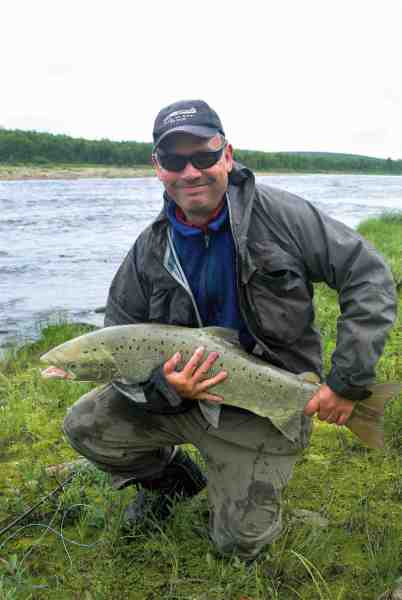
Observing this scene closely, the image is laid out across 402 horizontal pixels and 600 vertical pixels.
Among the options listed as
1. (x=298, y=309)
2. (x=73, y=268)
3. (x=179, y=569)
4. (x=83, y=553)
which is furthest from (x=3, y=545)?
(x=73, y=268)

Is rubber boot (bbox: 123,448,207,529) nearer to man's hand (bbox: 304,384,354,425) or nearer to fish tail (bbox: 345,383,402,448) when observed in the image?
man's hand (bbox: 304,384,354,425)

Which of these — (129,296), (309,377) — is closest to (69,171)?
(129,296)

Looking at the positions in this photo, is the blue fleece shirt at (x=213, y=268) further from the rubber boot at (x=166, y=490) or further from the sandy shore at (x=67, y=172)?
the sandy shore at (x=67, y=172)

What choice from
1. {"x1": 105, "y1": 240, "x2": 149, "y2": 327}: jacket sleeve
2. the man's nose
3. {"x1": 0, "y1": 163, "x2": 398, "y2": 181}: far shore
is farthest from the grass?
{"x1": 0, "y1": 163, "x2": 398, "y2": 181}: far shore

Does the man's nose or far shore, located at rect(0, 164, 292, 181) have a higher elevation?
the man's nose

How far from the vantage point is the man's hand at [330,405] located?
279 cm

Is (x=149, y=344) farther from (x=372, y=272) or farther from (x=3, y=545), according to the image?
(x=3, y=545)

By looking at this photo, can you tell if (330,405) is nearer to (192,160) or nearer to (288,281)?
(288,281)

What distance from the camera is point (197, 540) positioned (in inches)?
124

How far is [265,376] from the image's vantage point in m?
2.86

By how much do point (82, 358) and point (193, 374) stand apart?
1.78 feet

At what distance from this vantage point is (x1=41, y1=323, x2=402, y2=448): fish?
286 centimetres

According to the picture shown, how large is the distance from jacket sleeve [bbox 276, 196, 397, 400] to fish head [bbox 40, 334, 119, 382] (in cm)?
105

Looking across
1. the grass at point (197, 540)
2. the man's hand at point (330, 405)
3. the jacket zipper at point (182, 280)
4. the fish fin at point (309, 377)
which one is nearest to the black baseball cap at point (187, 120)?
the jacket zipper at point (182, 280)
